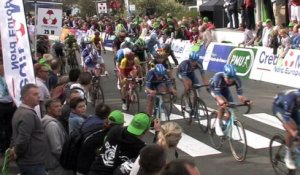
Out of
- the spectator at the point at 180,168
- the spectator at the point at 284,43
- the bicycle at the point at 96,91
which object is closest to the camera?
the spectator at the point at 180,168

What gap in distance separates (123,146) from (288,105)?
3825 mm

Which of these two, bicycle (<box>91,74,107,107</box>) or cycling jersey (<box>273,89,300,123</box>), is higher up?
cycling jersey (<box>273,89,300,123</box>)

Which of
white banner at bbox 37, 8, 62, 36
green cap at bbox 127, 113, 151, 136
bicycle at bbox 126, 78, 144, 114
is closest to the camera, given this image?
green cap at bbox 127, 113, 151, 136

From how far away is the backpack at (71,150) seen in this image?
6.54 metres

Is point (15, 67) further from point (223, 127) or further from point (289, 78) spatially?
point (289, 78)

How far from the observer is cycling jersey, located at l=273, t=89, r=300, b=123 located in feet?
28.2

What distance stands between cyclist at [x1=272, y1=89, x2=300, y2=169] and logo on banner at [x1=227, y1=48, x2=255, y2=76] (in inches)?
495

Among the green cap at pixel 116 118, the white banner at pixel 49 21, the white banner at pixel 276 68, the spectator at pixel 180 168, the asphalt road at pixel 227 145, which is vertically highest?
the white banner at pixel 49 21

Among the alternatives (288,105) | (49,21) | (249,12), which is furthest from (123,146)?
(249,12)

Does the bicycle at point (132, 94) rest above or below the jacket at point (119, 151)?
below

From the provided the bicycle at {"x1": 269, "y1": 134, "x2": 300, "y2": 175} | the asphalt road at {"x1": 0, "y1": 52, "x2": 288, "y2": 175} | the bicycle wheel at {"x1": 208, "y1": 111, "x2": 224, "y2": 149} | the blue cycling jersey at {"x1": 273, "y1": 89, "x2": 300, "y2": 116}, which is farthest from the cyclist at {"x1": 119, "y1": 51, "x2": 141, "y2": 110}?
the blue cycling jersey at {"x1": 273, "y1": 89, "x2": 300, "y2": 116}

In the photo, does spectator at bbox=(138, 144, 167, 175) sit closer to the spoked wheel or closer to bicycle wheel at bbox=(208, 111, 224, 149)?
the spoked wheel

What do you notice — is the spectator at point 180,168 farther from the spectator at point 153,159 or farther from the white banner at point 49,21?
the white banner at point 49,21

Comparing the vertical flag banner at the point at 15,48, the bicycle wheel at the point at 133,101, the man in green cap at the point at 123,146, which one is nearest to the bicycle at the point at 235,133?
the vertical flag banner at the point at 15,48
